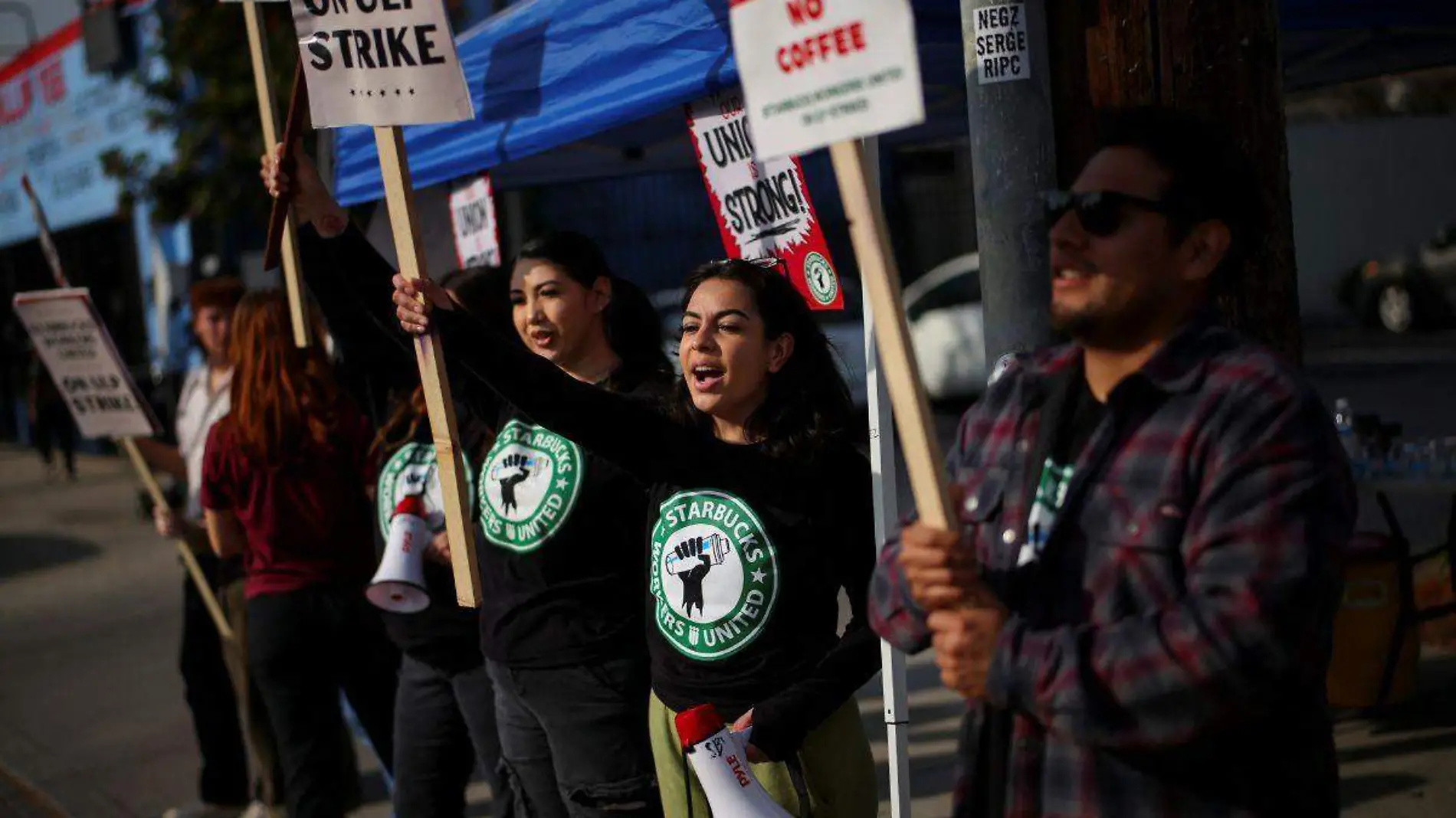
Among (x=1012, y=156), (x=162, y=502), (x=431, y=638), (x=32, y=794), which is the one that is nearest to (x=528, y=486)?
(x=431, y=638)

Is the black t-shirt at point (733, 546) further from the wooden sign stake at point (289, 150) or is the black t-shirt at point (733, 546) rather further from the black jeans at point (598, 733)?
the wooden sign stake at point (289, 150)

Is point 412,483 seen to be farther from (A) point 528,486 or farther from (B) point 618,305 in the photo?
(B) point 618,305

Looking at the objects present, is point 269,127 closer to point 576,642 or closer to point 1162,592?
point 576,642

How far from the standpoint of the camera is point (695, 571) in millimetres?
3006

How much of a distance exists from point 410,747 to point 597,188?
17753mm

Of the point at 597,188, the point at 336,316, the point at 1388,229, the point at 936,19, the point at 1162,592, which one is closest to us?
the point at 1162,592

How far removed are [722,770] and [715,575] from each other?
1.24 ft

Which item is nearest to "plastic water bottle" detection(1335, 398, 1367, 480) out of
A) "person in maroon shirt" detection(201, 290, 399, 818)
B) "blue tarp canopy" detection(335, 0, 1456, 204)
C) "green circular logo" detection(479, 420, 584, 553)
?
"blue tarp canopy" detection(335, 0, 1456, 204)

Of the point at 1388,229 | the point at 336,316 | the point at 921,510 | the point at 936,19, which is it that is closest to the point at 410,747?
the point at 336,316

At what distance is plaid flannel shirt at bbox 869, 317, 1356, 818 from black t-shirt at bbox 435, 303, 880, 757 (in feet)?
3.20

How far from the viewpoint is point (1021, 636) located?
1.86 meters

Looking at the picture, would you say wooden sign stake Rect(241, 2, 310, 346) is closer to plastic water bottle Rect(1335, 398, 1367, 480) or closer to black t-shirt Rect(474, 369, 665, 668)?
black t-shirt Rect(474, 369, 665, 668)

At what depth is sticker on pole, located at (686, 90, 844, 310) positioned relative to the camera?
3.91 meters

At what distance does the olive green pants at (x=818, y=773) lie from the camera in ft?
9.79
